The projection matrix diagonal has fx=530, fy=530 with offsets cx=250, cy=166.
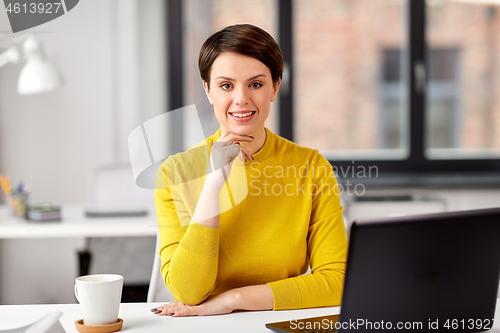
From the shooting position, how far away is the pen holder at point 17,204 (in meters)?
2.28

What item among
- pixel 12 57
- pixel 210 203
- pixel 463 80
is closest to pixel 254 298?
pixel 210 203

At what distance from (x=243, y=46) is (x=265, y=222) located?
0.40 metres

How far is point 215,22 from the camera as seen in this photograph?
10.7 feet

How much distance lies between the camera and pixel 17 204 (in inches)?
90.0

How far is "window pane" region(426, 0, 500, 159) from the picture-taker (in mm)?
3252

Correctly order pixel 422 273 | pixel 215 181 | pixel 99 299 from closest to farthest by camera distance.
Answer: pixel 422 273
pixel 99 299
pixel 215 181

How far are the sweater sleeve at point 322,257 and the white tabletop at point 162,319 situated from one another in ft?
0.09

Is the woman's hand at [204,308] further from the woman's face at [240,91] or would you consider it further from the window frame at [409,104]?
the window frame at [409,104]

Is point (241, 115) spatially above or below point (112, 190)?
above

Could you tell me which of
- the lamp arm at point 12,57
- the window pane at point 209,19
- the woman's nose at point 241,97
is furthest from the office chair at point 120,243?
the woman's nose at point 241,97

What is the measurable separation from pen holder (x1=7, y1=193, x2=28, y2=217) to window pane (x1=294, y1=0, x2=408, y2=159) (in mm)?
1668

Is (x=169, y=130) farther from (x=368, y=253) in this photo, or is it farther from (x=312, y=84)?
(x=312, y=84)

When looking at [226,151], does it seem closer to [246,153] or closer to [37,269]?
[246,153]

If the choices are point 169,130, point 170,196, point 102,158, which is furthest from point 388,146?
point 170,196
